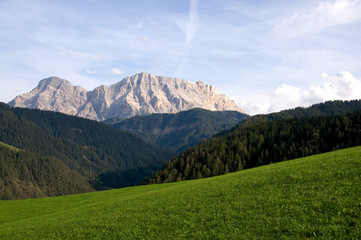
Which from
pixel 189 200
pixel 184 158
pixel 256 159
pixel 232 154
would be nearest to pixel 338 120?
pixel 256 159

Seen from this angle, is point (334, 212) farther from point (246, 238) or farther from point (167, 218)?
point (167, 218)

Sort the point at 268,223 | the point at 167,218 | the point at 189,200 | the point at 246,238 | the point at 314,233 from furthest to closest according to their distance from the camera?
1. the point at 189,200
2. the point at 167,218
3. the point at 268,223
4. the point at 246,238
5. the point at 314,233

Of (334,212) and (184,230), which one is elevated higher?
(334,212)

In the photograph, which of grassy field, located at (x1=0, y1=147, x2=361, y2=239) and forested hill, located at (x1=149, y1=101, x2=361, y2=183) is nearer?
grassy field, located at (x1=0, y1=147, x2=361, y2=239)

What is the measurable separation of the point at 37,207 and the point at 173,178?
359ft

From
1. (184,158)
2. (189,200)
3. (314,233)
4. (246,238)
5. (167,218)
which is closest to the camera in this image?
(314,233)

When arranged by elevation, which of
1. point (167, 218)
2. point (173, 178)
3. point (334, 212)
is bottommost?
point (173, 178)

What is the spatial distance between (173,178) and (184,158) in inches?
1265

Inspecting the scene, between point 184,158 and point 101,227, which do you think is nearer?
point 101,227

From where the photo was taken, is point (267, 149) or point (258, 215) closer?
point (258, 215)

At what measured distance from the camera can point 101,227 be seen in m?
28.4

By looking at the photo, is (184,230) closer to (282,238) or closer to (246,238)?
(246,238)

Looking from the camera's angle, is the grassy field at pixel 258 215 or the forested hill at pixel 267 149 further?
the forested hill at pixel 267 149

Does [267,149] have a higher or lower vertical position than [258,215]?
higher
